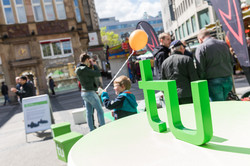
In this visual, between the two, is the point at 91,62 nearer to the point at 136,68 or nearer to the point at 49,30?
the point at 136,68

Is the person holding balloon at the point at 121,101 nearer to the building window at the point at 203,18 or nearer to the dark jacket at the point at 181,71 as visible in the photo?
the dark jacket at the point at 181,71

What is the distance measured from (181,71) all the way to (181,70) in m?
0.01

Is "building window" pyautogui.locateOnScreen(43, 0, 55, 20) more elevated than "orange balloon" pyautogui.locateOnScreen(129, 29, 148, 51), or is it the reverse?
"building window" pyautogui.locateOnScreen(43, 0, 55, 20)

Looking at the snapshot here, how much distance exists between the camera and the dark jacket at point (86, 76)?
15.1 ft

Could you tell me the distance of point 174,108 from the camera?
1.33m

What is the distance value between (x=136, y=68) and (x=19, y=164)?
47.1 ft

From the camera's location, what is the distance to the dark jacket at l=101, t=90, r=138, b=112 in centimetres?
328

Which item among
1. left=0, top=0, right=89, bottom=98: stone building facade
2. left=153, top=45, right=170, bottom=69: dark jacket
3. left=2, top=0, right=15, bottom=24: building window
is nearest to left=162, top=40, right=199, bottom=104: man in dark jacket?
left=153, top=45, right=170, bottom=69: dark jacket

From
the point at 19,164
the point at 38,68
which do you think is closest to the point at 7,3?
the point at 38,68

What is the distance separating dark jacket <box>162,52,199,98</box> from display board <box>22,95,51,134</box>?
3.85 meters

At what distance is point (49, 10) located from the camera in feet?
67.7

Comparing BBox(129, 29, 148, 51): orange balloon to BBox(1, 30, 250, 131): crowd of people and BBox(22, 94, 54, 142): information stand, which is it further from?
BBox(22, 94, 54, 142): information stand

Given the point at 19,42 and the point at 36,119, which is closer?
the point at 36,119

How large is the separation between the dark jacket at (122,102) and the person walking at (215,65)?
1229 millimetres
